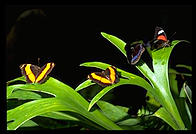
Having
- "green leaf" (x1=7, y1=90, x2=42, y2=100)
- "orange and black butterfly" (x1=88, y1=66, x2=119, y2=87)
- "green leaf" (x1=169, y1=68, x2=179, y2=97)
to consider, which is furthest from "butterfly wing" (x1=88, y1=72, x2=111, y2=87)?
"green leaf" (x1=169, y1=68, x2=179, y2=97)

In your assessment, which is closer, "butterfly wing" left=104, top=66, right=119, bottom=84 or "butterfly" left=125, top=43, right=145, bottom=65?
"butterfly wing" left=104, top=66, right=119, bottom=84

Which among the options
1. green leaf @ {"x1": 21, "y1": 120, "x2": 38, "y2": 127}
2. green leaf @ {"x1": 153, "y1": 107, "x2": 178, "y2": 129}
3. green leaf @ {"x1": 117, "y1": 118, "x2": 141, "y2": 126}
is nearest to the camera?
green leaf @ {"x1": 153, "y1": 107, "x2": 178, "y2": 129}

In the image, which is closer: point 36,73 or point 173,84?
point 36,73

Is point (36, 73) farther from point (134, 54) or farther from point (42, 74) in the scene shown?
point (134, 54)

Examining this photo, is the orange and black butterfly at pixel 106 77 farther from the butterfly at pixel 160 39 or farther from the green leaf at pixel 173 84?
the green leaf at pixel 173 84

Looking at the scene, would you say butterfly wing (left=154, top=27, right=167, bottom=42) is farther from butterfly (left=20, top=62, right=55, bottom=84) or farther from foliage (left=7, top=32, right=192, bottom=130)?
butterfly (left=20, top=62, right=55, bottom=84)

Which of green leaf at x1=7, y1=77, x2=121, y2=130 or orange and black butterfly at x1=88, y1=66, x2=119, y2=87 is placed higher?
orange and black butterfly at x1=88, y1=66, x2=119, y2=87

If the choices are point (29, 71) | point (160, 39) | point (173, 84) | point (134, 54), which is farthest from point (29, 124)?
point (173, 84)
